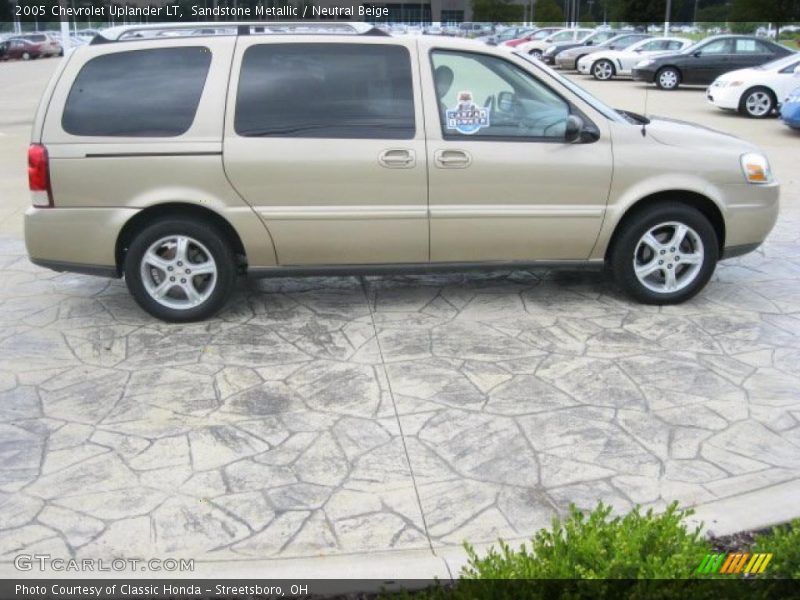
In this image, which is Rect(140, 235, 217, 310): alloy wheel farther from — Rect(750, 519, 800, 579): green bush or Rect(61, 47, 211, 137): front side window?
Rect(750, 519, 800, 579): green bush

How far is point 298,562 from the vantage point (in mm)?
3385

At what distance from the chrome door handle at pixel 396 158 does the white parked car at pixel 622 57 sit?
2545 cm

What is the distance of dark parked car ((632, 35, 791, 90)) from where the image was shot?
76.9 feet

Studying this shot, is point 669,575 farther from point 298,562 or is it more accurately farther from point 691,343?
point 691,343

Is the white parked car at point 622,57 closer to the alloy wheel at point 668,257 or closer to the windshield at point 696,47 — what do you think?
the windshield at point 696,47

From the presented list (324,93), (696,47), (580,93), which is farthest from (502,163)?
(696,47)

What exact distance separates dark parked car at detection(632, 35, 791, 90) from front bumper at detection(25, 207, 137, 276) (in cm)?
2191

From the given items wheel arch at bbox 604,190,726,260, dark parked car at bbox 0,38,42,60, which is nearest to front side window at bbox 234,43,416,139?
wheel arch at bbox 604,190,726,260

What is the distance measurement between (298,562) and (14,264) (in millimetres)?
5051

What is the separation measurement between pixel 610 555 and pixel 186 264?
12.5 ft

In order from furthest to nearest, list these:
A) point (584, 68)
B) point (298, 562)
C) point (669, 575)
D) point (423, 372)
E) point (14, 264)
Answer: point (584, 68)
point (14, 264)
point (423, 372)
point (298, 562)
point (669, 575)

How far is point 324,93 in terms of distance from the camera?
568 centimetres


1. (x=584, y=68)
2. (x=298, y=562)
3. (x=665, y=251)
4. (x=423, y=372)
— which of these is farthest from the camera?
(x=584, y=68)

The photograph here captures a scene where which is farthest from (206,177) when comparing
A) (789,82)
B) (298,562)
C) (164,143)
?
(789,82)
